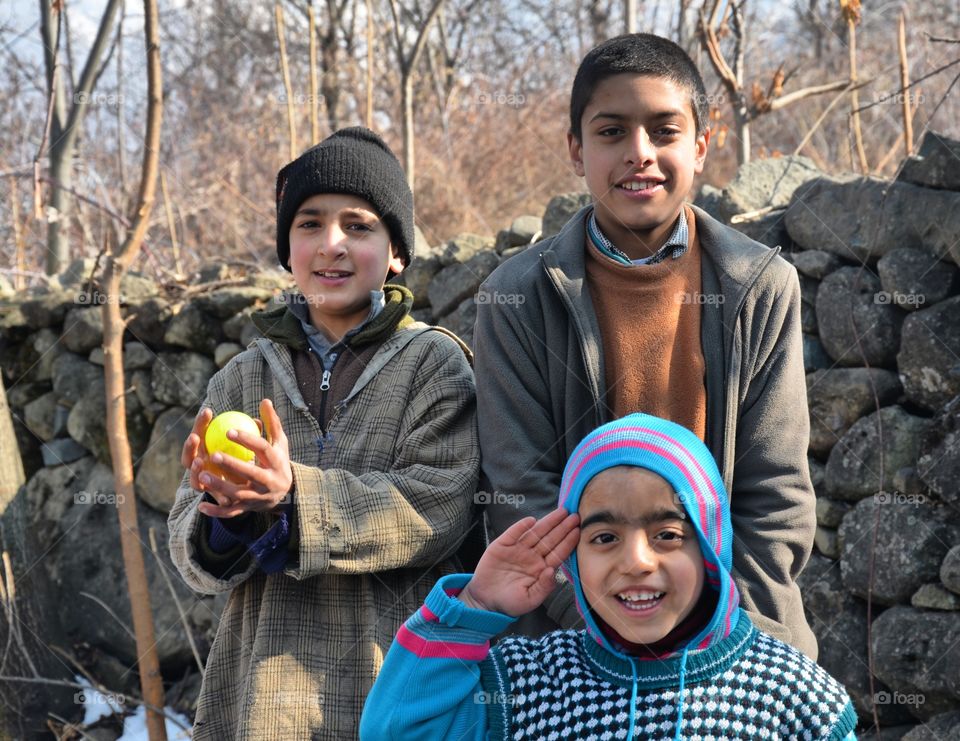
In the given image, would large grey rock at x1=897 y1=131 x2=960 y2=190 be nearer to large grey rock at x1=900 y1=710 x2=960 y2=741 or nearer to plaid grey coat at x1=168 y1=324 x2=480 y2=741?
large grey rock at x1=900 y1=710 x2=960 y2=741

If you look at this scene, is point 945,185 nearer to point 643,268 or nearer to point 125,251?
point 643,268

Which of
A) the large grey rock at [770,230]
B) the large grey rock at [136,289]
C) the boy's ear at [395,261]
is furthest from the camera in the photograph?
the large grey rock at [136,289]

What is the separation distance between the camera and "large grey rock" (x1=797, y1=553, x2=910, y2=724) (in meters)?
3.22

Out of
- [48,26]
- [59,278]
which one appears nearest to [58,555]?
[59,278]

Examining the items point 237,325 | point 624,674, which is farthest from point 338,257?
point 237,325

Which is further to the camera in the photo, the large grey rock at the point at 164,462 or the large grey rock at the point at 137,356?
the large grey rock at the point at 137,356

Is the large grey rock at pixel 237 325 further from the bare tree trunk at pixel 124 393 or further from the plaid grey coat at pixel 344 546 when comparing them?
the plaid grey coat at pixel 344 546

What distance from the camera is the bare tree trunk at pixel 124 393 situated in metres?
3.71

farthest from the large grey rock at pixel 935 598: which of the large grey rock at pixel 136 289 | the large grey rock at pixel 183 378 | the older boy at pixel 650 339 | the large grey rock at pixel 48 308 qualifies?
the large grey rock at pixel 48 308

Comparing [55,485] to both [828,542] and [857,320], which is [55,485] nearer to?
[828,542]

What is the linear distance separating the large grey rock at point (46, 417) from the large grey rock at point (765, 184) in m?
3.42

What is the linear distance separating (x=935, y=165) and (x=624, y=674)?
2.23 meters

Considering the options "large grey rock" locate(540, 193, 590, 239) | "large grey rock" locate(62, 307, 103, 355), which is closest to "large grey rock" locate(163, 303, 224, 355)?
"large grey rock" locate(62, 307, 103, 355)

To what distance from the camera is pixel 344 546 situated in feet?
6.78
